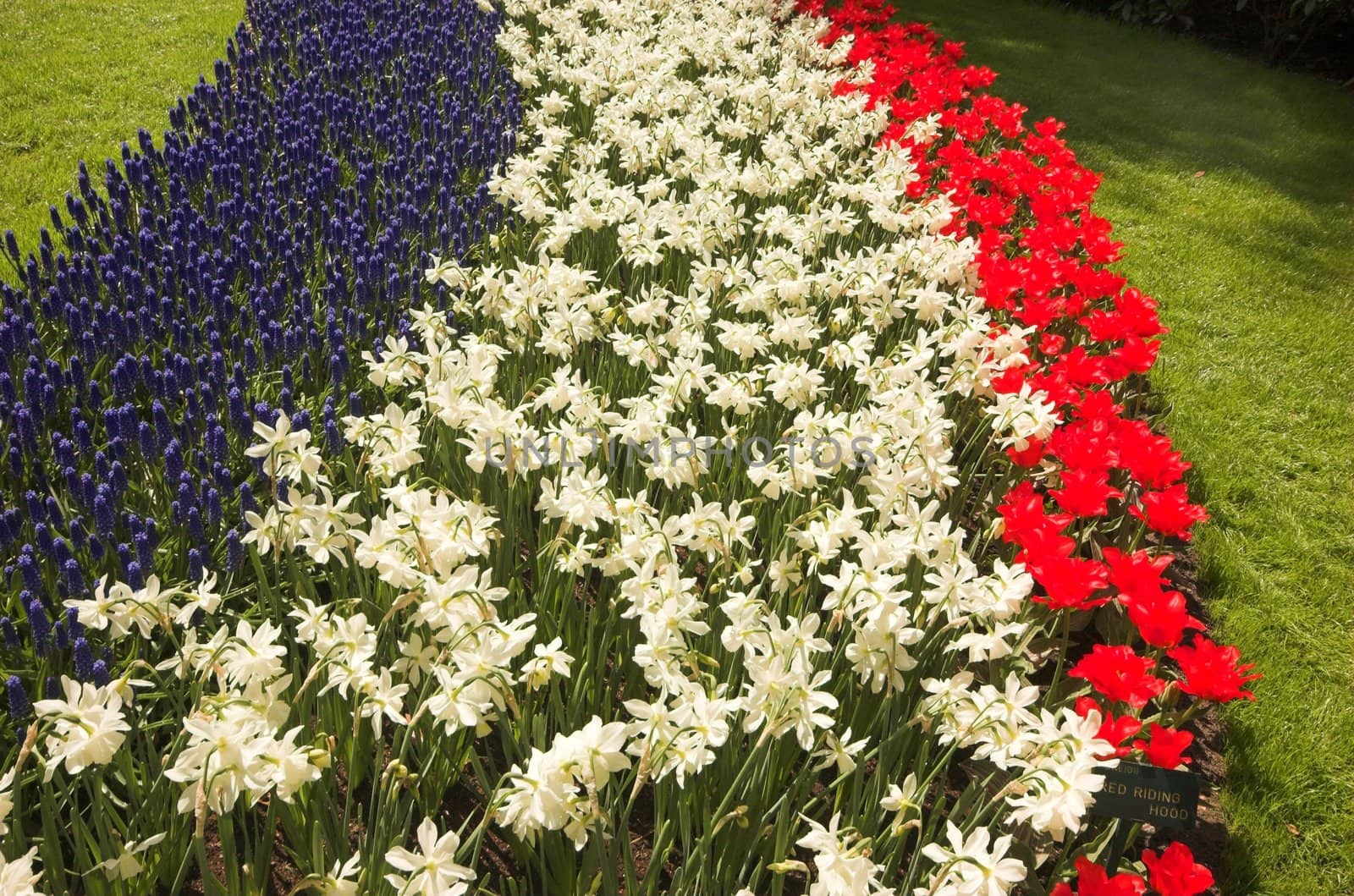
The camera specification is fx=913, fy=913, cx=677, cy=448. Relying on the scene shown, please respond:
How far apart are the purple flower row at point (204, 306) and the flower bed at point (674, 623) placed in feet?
0.70

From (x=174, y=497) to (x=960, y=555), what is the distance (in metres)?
2.09

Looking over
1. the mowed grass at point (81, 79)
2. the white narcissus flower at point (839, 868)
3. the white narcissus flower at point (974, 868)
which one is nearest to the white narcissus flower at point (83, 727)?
the white narcissus flower at point (839, 868)

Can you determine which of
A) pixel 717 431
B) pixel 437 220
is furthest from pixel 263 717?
pixel 437 220

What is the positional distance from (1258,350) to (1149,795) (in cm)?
393

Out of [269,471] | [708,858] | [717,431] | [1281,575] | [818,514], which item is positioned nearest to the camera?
[708,858]

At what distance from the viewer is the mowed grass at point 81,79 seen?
5312 millimetres

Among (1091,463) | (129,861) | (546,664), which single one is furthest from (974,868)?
(1091,463)

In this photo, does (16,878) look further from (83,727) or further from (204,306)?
(204,306)

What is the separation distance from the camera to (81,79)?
269 inches

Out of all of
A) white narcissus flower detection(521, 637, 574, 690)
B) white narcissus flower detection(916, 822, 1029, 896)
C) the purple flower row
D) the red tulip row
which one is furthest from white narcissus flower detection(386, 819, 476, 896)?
the red tulip row

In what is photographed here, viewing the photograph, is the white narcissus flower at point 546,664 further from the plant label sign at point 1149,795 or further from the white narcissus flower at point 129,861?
the plant label sign at point 1149,795

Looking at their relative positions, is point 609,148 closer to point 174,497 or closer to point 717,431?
point 717,431

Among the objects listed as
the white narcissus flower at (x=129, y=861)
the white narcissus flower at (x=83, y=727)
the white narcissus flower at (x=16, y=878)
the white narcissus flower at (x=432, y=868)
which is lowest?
the white narcissus flower at (x=129, y=861)

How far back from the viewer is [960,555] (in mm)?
2096
